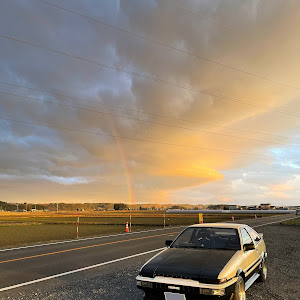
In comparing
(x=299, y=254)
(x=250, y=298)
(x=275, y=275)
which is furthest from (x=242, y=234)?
(x=299, y=254)

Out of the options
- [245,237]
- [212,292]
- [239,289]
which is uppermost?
[245,237]

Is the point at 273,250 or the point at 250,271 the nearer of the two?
the point at 250,271

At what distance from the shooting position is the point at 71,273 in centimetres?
852

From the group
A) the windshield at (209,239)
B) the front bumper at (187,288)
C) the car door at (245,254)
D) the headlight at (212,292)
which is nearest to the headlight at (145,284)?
the front bumper at (187,288)

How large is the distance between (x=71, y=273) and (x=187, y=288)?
5.18 metres

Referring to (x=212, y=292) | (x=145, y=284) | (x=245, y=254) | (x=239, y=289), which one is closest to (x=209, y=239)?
(x=245, y=254)

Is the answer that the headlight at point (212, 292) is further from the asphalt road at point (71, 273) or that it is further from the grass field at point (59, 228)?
the grass field at point (59, 228)

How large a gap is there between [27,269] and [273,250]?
10.6m

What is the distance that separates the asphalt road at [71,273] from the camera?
648cm

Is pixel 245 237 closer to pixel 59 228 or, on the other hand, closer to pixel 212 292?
pixel 212 292

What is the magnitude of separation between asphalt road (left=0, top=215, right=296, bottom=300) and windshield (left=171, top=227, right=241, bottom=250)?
1.56 meters

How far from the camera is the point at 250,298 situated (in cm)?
607

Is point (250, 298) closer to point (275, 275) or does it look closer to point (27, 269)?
point (275, 275)

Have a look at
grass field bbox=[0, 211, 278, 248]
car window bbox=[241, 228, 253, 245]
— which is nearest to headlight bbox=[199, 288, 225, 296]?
car window bbox=[241, 228, 253, 245]
